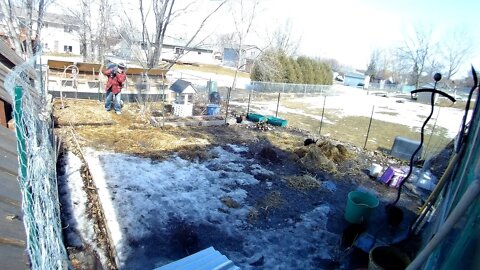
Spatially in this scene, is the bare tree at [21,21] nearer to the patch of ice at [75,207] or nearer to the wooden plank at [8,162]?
the patch of ice at [75,207]

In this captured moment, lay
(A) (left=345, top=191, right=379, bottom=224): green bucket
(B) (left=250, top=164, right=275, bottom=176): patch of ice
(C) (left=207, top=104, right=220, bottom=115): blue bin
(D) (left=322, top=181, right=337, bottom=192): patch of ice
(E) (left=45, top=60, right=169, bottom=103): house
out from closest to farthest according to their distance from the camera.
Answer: (A) (left=345, top=191, right=379, bottom=224): green bucket < (D) (left=322, top=181, right=337, bottom=192): patch of ice < (B) (left=250, top=164, right=275, bottom=176): patch of ice < (C) (left=207, top=104, right=220, bottom=115): blue bin < (E) (left=45, top=60, right=169, bottom=103): house

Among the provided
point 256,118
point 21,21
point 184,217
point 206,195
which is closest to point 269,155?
point 206,195

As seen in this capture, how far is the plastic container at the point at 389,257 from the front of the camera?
13.1 feet

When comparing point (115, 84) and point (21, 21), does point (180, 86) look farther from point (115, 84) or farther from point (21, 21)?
point (21, 21)

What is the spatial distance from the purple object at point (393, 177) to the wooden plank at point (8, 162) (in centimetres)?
780

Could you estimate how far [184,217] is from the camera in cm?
514

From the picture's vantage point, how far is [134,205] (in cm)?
527

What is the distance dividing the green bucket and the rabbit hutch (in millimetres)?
7594

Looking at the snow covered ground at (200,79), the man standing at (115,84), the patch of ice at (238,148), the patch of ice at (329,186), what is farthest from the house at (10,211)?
the snow covered ground at (200,79)

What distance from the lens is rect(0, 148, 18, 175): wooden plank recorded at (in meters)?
2.01

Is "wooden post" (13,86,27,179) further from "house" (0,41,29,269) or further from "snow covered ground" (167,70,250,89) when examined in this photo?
"snow covered ground" (167,70,250,89)

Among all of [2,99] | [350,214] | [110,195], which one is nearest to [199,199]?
[110,195]

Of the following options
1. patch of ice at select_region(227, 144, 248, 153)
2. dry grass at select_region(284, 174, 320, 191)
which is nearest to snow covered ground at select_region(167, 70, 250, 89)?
patch of ice at select_region(227, 144, 248, 153)

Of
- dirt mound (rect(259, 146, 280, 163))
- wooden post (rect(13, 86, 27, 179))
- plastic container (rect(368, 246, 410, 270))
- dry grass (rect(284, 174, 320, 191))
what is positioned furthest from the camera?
dirt mound (rect(259, 146, 280, 163))
